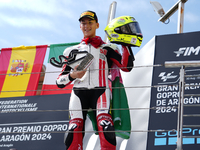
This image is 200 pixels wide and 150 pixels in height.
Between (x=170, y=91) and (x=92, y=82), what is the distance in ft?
3.45

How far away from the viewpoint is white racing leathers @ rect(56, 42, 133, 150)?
2.49 m

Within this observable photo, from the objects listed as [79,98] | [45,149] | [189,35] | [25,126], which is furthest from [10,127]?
[189,35]

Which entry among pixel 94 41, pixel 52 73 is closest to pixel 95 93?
pixel 94 41

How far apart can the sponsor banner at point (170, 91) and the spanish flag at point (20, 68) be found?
66.1 inches

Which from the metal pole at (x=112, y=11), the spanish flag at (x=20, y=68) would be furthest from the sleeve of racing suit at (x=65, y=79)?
the metal pole at (x=112, y=11)

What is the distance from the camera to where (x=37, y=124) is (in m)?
3.79

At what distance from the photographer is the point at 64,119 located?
372cm

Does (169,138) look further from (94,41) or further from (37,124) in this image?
(37,124)

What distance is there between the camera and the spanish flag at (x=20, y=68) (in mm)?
4266

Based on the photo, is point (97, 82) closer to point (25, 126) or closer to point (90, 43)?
point (90, 43)

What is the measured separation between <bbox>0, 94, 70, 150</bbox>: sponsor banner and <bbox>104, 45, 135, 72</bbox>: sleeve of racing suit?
1164 millimetres

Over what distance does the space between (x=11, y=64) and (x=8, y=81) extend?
256mm

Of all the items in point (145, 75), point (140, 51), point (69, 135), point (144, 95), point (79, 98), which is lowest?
point (69, 135)

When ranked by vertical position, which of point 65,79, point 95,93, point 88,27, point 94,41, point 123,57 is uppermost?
point 88,27
